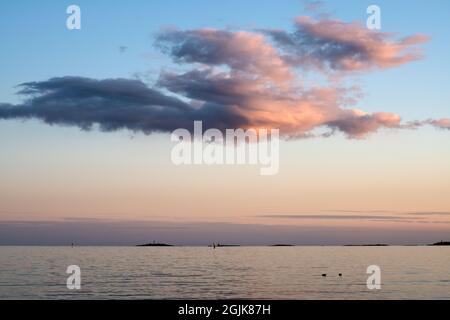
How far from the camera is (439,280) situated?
94.9 metres

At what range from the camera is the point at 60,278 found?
323 feet

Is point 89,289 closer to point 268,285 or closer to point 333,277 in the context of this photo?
point 268,285

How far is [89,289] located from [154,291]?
1038 cm

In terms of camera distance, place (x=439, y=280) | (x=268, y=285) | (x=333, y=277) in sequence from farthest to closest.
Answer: (x=333, y=277) < (x=439, y=280) < (x=268, y=285)
